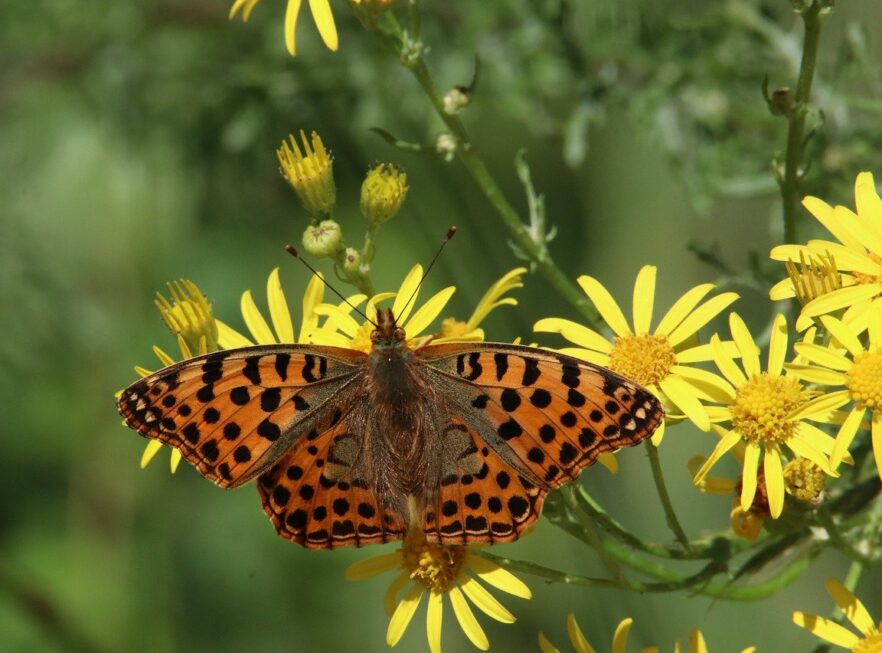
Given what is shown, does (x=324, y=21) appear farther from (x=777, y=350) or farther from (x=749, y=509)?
(x=749, y=509)

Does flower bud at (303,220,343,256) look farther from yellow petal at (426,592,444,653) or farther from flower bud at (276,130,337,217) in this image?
yellow petal at (426,592,444,653)

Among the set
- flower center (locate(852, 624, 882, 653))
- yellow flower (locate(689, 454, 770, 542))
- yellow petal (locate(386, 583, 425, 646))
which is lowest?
yellow petal (locate(386, 583, 425, 646))

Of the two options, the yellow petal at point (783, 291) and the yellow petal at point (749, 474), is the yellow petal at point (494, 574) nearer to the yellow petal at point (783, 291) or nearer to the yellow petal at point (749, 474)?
the yellow petal at point (749, 474)

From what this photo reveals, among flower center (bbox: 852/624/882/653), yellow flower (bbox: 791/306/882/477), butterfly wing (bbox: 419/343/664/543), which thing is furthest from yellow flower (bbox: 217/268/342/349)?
flower center (bbox: 852/624/882/653)

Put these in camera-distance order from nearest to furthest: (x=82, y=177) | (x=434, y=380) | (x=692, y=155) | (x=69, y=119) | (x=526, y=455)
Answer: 1. (x=526, y=455)
2. (x=434, y=380)
3. (x=692, y=155)
4. (x=69, y=119)
5. (x=82, y=177)

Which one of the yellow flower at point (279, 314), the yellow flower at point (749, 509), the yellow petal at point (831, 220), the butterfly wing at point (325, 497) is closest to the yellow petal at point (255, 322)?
the yellow flower at point (279, 314)

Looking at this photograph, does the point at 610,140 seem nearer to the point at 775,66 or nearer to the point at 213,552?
the point at 775,66

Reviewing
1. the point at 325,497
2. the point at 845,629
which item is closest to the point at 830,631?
the point at 845,629

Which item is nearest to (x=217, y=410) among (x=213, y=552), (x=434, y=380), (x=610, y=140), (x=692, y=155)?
A: (x=434, y=380)
